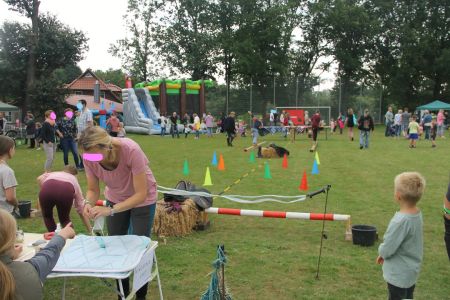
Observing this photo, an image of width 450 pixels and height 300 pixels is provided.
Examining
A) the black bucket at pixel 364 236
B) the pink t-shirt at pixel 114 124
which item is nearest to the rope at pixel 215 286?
the black bucket at pixel 364 236

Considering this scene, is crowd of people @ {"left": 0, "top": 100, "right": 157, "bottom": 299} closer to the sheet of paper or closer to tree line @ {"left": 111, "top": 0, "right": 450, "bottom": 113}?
the sheet of paper

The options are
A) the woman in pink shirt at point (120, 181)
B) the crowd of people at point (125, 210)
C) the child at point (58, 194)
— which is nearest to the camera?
the crowd of people at point (125, 210)

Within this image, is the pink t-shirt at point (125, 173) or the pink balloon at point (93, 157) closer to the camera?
the pink balloon at point (93, 157)

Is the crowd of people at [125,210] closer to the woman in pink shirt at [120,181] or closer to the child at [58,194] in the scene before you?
the woman in pink shirt at [120,181]

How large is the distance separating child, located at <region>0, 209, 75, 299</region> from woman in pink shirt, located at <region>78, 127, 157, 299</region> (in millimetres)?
925

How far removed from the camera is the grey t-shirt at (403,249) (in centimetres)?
321

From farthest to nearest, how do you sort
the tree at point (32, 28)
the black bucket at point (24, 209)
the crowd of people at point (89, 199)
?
the tree at point (32, 28)
the black bucket at point (24, 209)
the crowd of people at point (89, 199)

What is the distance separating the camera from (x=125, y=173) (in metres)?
3.68

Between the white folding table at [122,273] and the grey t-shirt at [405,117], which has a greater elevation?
the grey t-shirt at [405,117]

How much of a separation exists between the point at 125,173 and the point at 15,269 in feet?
4.91

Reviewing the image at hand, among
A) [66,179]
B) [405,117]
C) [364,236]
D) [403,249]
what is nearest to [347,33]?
[405,117]

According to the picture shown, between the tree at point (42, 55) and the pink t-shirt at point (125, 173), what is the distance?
3047 cm

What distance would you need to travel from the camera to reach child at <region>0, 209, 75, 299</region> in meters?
2.03

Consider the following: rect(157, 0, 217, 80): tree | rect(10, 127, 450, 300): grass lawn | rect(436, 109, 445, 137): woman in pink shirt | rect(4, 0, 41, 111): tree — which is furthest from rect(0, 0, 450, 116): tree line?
rect(10, 127, 450, 300): grass lawn
